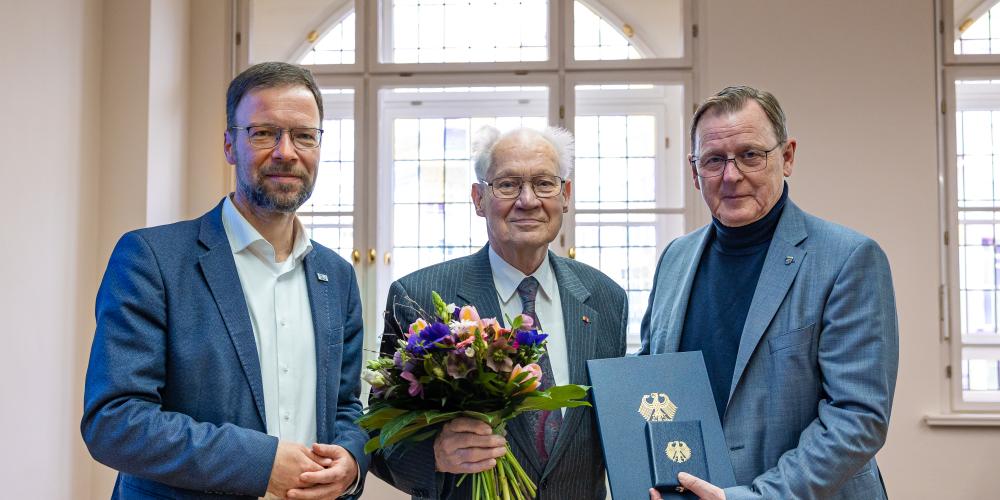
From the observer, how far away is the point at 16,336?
3494 millimetres

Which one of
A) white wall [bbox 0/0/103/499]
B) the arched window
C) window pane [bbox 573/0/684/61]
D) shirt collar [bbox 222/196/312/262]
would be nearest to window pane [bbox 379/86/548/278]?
the arched window

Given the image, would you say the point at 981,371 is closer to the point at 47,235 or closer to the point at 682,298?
the point at 682,298

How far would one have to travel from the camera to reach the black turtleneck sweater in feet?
6.67

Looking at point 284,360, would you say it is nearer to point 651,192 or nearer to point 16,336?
point 16,336

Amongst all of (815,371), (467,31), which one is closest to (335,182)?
(467,31)

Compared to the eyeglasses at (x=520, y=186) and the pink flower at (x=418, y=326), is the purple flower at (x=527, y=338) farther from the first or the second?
the eyeglasses at (x=520, y=186)

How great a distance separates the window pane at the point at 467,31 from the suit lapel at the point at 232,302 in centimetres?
355

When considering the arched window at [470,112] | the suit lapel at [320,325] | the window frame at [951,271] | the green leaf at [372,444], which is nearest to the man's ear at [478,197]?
the suit lapel at [320,325]

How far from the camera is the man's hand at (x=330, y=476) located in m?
1.71

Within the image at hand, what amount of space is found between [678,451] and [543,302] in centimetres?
56

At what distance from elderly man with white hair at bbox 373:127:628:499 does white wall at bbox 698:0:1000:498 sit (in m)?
2.87

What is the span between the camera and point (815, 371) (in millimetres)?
1897

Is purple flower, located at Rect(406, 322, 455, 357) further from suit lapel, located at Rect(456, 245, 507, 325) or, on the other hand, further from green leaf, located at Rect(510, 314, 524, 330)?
suit lapel, located at Rect(456, 245, 507, 325)

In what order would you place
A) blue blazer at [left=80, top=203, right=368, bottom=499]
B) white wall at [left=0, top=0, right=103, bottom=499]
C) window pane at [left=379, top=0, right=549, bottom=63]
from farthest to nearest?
window pane at [left=379, top=0, right=549, bottom=63], white wall at [left=0, top=0, right=103, bottom=499], blue blazer at [left=80, top=203, right=368, bottom=499]
